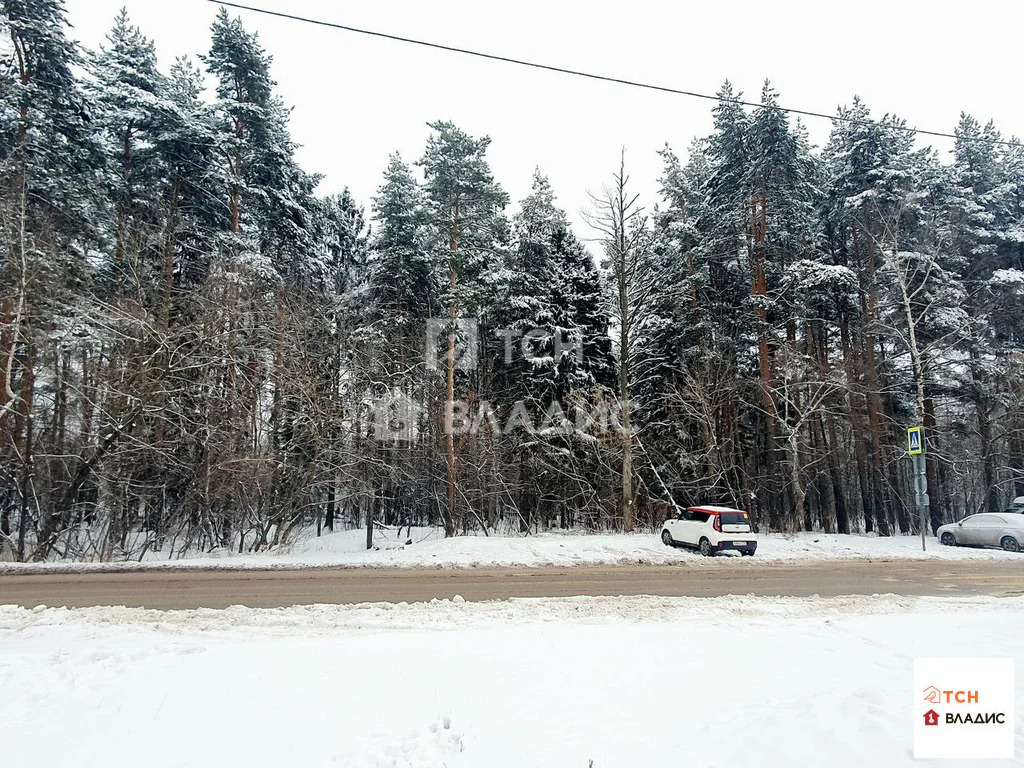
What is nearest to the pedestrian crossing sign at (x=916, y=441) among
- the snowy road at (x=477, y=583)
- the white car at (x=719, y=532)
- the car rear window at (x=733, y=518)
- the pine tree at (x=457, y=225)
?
the snowy road at (x=477, y=583)

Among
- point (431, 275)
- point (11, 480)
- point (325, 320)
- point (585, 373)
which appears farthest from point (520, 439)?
point (11, 480)

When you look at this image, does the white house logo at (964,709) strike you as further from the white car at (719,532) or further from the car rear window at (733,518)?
the car rear window at (733,518)

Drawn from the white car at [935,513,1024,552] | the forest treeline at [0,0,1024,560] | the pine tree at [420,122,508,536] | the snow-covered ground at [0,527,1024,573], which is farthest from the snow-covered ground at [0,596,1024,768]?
the pine tree at [420,122,508,536]

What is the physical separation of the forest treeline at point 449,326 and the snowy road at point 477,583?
575cm

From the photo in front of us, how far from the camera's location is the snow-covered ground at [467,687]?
410 centimetres

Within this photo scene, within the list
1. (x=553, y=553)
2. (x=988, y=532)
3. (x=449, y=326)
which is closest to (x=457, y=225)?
(x=449, y=326)

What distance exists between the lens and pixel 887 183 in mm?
24219

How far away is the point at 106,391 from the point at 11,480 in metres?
4.30

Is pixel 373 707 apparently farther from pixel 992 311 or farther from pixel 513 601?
pixel 992 311

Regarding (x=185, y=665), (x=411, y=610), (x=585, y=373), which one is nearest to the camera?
(x=185, y=665)

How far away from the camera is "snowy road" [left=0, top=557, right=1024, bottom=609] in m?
10.4

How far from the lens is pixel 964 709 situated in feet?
14.6

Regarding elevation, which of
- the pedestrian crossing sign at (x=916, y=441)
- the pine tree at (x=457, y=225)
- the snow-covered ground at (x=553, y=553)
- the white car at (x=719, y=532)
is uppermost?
the pine tree at (x=457, y=225)

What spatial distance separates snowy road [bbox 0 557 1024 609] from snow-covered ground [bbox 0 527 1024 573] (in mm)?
900
